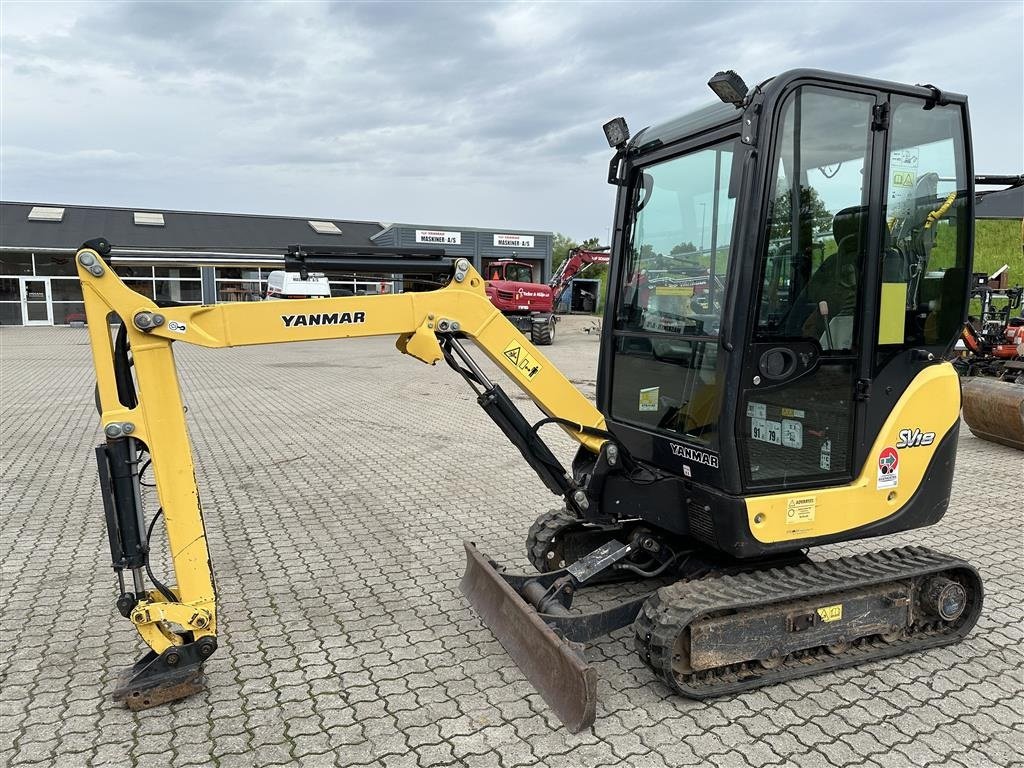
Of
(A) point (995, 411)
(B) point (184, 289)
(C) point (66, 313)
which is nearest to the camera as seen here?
(A) point (995, 411)

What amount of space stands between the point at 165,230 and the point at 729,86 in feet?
115

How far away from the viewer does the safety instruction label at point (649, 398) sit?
4.09m

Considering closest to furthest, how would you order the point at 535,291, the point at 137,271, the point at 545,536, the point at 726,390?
the point at 726,390
the point at 545,536
the point at 535,291
the point at 137,271

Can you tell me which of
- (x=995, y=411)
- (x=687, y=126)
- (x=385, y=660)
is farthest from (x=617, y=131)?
(x=995, y=411)

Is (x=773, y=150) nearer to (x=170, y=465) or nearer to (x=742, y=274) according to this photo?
(x=742, y=274)

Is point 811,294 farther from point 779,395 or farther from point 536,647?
point 536,647

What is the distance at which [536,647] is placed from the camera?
11.6 feet

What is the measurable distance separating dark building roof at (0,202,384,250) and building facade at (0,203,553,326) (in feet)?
0.13

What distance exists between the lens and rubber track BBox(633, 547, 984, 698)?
342cm

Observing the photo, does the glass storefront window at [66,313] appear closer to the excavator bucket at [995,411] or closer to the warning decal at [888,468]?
the excavator bucket at [995,411]

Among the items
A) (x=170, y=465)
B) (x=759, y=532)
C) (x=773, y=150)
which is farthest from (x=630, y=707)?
(x=773, y=150)

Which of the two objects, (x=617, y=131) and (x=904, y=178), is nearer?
(x=904, y=178)

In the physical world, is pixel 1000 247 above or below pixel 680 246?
above

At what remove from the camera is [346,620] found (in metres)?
4.39
